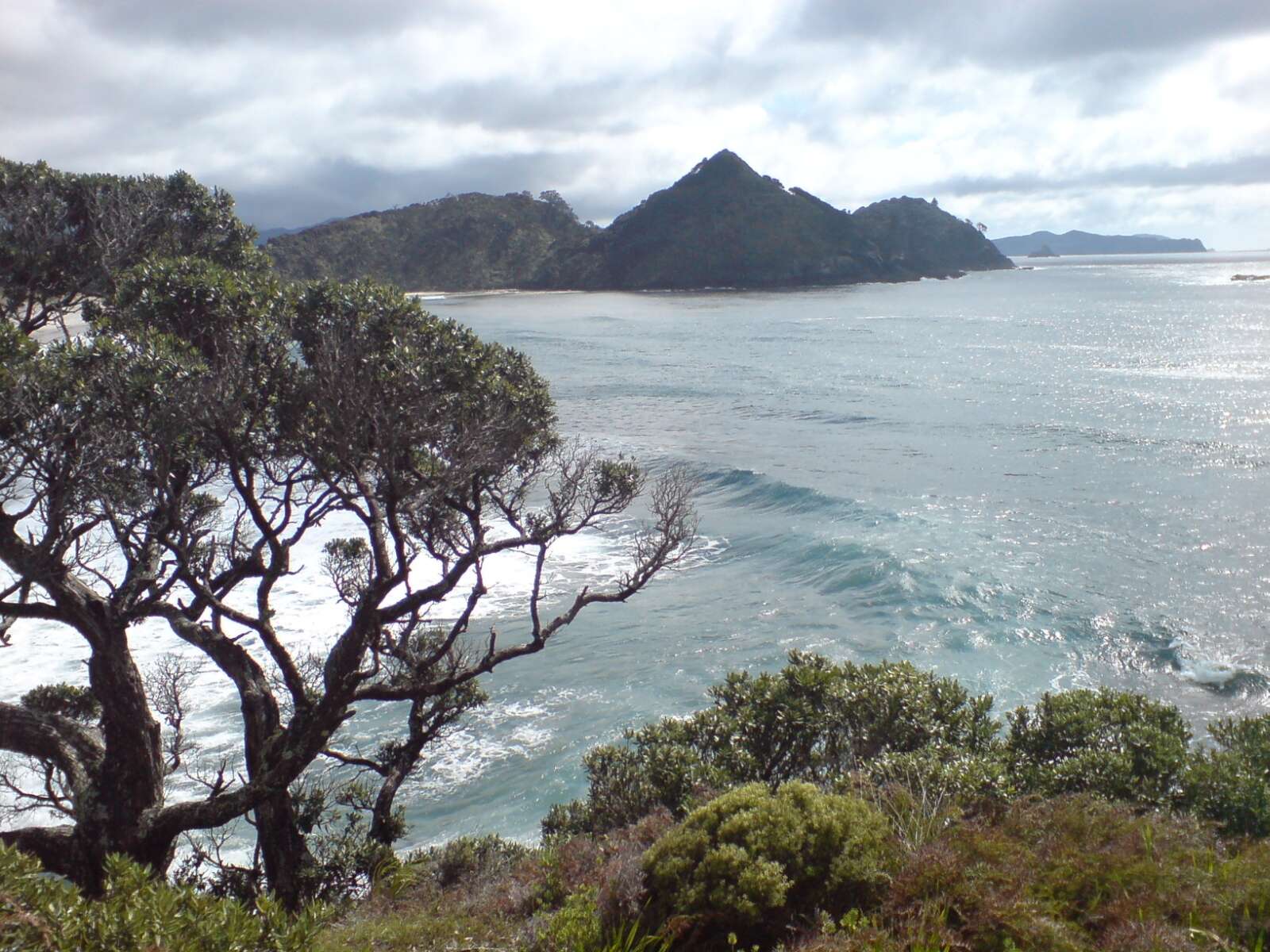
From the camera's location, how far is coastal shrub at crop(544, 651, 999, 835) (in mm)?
8258

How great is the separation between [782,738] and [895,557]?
11.6 m

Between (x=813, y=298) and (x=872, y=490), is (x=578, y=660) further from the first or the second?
(x=813, y=298)

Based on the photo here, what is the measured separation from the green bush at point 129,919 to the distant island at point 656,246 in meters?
120

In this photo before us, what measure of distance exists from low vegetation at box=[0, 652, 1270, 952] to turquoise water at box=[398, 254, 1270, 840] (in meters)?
4.12

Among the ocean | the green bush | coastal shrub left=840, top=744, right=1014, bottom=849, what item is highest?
the green bush

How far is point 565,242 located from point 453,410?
145501 millimetres

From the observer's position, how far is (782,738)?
28.5 ft

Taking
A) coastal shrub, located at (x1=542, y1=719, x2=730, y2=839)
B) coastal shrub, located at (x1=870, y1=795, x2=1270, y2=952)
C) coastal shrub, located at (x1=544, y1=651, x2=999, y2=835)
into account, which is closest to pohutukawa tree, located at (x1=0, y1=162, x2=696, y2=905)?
coastal shrub, located at (x1=542, y1=719, x2=730, y2=839)

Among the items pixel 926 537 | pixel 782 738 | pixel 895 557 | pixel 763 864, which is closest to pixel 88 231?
pixel 782 738

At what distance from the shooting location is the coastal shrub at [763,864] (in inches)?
196

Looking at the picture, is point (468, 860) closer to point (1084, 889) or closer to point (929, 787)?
point (929, 787)

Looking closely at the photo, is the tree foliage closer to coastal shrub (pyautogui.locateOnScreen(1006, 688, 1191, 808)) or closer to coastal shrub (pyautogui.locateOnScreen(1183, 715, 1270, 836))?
coastal shrub (pyautogui.locateOnScreen(1006, 688, 1191, 808))

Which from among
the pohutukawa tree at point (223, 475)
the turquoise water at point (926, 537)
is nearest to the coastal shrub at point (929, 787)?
the pohutukawa tree at point (223, 475)

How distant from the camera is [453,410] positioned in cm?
857
